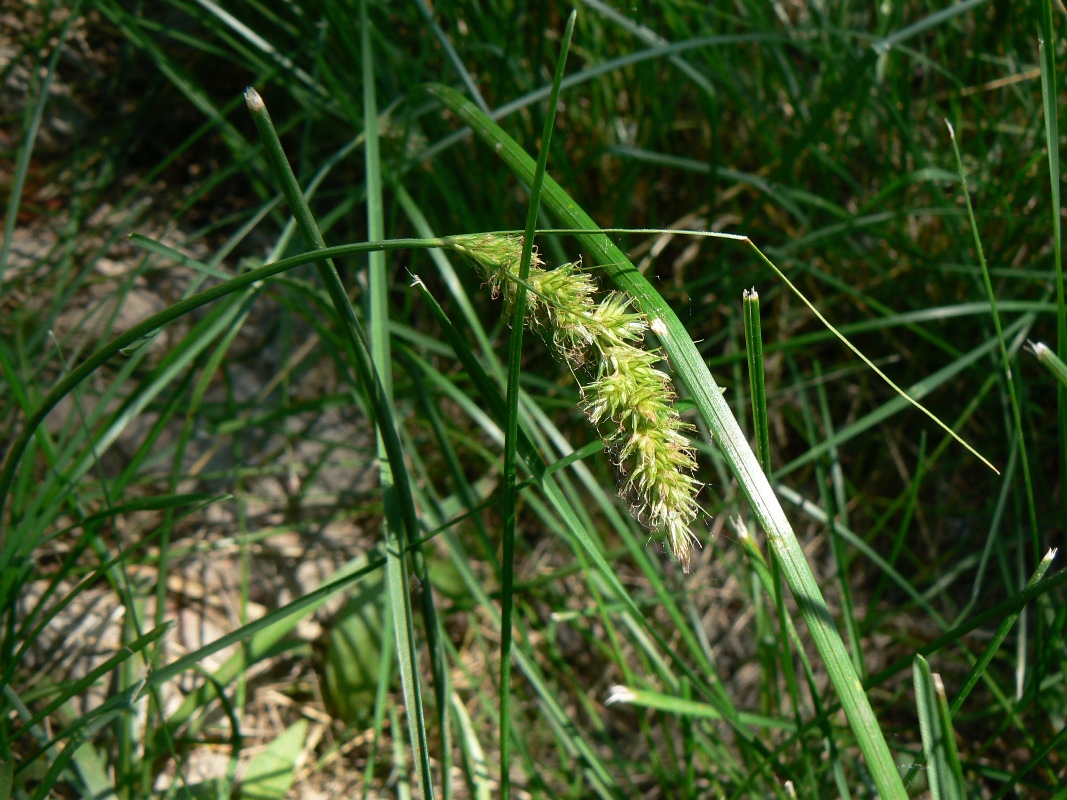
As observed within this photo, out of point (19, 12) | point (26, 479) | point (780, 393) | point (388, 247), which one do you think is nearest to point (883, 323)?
point (780, 393)

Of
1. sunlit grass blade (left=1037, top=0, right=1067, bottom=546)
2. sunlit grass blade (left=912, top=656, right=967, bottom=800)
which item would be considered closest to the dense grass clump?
sunlit grass blade (left=1037, top=0, right=1067, bottom=546)

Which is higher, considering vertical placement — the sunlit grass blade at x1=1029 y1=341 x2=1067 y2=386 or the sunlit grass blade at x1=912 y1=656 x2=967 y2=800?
the sunlit grass blade at x1=1029 y1=341 x2=1067 y2=386

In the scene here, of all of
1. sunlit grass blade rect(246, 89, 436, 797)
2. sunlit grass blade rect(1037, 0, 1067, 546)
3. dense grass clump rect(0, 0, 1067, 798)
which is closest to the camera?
sunlit grass blade rect(246, 89, 436, 797)

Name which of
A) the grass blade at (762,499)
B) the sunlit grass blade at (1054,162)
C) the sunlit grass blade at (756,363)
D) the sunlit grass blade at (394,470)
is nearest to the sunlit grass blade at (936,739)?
the grass blade at (762,499)

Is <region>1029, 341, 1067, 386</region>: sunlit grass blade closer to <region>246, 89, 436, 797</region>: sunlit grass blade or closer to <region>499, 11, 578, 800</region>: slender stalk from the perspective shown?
<region>499, 11, 578, 800</region>: slender stalk

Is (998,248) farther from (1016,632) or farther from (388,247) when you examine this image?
(388,247)

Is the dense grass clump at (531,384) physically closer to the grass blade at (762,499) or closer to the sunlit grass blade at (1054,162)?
the sunlit grass blade at (1054,162)
